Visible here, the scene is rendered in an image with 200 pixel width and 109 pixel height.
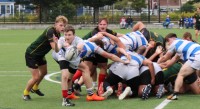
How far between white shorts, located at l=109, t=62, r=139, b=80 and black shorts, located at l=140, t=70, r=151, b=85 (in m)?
0.18

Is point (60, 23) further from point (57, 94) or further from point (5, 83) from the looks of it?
point (5, 83)

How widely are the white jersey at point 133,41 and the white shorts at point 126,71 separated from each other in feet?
2.89

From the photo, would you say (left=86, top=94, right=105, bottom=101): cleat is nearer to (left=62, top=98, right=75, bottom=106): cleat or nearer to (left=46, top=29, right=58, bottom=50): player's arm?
(left=62, top=98, right=75, bottom=106): cleat

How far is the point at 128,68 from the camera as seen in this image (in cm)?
1035

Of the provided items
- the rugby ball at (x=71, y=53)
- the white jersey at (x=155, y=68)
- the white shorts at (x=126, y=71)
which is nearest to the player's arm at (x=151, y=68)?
the white jersey at (x=155, y=68)

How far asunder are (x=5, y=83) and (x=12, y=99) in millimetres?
2472

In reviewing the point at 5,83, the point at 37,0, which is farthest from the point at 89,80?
the point at 37,0

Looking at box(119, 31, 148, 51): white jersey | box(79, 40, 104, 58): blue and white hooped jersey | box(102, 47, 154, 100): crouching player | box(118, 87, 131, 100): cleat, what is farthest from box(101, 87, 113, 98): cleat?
box(119, 31, 148, 51): white jersey

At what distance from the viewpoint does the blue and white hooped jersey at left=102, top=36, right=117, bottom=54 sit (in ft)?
35.7

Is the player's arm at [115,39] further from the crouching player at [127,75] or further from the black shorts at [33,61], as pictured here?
the black shorts at [33,61]

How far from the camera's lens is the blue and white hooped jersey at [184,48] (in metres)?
10.2

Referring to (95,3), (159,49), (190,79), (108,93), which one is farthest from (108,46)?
(95,3)

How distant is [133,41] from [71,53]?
2259 mm

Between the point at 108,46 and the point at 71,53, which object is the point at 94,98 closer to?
the point at 71,53
